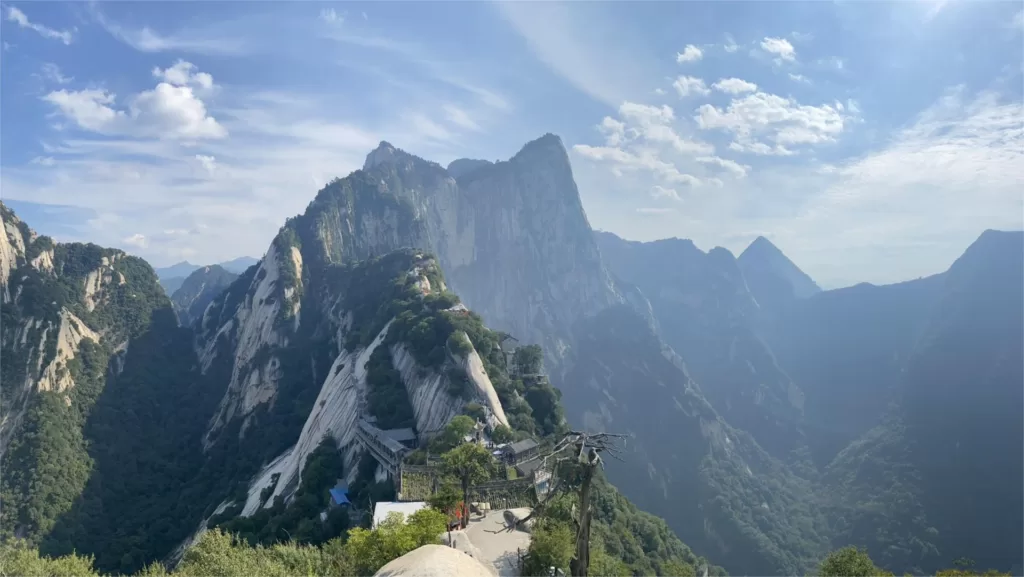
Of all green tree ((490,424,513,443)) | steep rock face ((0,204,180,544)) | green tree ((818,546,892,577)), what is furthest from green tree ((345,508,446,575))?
steep rock face ((0,204,180,544))

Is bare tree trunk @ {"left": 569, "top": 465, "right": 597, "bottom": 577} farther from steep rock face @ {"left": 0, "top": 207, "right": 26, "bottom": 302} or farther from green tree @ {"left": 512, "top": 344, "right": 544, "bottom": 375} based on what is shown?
steep rock face @ {"left": 0, "top": 207, "right": 26, "bottom": 302}

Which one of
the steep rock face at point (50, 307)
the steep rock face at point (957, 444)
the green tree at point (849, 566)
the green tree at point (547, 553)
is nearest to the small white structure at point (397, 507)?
the green tree at point (547, 553)

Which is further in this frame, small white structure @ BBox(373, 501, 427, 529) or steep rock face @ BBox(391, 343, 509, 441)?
steep rock face @ BBox(391, 343, 509, 441)

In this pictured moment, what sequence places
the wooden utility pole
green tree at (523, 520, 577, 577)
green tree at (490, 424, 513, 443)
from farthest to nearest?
green tree at (490, 424, 513, 443) → green tree at (523, 520, 577, 577) → the wooden utility pole

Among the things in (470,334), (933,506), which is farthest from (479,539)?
(933,506)

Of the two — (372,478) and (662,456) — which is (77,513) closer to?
(372,478)

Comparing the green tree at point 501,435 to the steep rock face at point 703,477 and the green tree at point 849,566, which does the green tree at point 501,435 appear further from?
the steep rock face at point 703,477
